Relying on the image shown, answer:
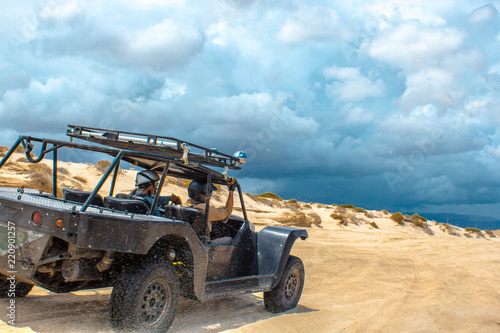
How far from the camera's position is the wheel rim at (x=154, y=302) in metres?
4.22

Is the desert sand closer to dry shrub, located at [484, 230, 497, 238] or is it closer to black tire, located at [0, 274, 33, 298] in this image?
black tire, located at [0, 274, 33, 298]

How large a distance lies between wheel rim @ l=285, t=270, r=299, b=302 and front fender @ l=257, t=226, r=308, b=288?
0.37 metres

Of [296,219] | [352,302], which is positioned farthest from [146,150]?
[296,219]

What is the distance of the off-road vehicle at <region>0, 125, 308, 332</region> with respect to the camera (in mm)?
3902

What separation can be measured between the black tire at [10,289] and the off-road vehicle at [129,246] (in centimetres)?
1

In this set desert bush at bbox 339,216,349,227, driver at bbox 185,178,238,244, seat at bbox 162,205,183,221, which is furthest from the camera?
desert bush at bbox 339,216,349,227

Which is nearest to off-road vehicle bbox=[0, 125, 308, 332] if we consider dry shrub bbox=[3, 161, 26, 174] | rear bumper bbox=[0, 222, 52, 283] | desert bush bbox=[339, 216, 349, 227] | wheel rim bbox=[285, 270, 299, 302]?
rear bumper bbox=[0, 222, 52, 283]

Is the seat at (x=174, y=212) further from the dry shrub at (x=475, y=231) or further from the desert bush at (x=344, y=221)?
the dry shrub at (x=475, y=231)

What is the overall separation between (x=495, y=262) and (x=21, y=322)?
12.6m

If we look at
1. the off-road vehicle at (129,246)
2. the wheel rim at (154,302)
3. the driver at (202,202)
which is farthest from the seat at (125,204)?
the driver at (202,202)

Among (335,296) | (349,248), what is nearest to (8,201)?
(335,296)

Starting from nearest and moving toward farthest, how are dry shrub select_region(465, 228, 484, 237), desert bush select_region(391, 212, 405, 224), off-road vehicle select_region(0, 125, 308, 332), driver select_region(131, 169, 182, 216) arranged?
off-road vehicle select_region(0, 125, 308, 332) → driver select_region(131, 169, 182, 216) → desert bush select_region(391, 212, 405, 224) → dry shrub select_region(465, 228, 484, 237)

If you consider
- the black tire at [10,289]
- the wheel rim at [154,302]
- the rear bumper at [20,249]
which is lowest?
the black tire at [10,289]

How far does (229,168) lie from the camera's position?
588cm
